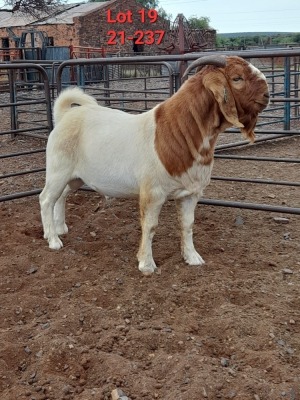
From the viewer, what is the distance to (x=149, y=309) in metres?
3.47

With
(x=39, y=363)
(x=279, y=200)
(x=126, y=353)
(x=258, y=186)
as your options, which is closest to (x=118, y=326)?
(x=126, y=353)

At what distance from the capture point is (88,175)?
4312 mm

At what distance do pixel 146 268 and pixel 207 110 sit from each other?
118 cm

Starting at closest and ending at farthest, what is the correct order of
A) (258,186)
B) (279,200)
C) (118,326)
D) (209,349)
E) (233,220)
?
(209,349), (118,326), (233,220), (279,200), (258,186)

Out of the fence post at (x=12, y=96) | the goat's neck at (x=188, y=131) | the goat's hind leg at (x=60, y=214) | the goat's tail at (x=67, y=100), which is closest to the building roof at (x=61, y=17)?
the fence post at (x=12, y=96)

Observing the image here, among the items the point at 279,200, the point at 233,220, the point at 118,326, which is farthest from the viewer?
the point at 279,200

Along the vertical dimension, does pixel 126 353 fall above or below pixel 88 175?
below

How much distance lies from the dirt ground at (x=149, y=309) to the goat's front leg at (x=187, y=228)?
0.28 ft

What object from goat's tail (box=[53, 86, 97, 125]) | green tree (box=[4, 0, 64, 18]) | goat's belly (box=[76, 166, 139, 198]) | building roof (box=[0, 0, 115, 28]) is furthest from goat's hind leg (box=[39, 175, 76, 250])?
building roof (box=[0, 0, 115, 28])

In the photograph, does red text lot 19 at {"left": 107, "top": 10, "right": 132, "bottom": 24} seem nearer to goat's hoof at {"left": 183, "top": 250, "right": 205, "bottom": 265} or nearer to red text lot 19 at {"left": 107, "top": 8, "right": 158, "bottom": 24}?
red text lot 19 at {"left": 107, "top": 8, "right": 158, "bottom": 24}

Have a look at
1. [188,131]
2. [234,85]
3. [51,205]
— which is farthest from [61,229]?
[234,85]

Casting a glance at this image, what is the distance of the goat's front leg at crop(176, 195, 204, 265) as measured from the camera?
411cm

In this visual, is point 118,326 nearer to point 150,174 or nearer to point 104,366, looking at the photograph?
point 104,366

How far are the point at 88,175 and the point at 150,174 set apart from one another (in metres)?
0.62
